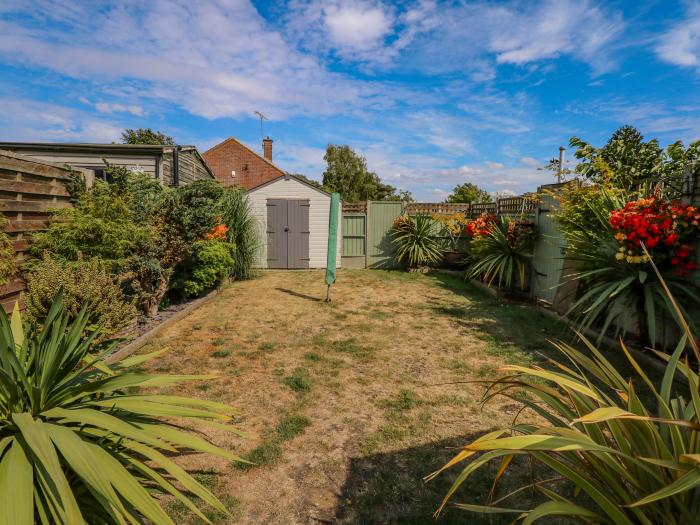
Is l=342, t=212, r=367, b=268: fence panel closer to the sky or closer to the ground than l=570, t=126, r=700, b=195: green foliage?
closer to the ground

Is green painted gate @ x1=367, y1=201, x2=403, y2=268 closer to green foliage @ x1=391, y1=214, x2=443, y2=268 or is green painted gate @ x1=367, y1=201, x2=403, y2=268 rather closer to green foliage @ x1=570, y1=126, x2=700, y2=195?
Answer: green foliage @ x1=391, y1=214, x2=443, y2=268

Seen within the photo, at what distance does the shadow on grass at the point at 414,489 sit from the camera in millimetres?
1926

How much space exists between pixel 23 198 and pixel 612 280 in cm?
666

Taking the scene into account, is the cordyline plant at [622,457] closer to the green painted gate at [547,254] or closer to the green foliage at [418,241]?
the green painted gate at [547,254]

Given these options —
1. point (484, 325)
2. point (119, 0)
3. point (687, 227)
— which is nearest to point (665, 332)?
point (687, 227)

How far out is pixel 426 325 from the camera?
17.6 ft

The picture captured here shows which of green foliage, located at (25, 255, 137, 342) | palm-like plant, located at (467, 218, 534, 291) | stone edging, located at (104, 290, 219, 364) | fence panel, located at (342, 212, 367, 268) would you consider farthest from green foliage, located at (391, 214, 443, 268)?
green foliage, located at (25, 255, 137, 342)

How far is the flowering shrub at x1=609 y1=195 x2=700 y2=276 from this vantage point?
3561 millimetres

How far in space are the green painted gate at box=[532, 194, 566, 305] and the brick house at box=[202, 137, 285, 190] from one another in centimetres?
1858

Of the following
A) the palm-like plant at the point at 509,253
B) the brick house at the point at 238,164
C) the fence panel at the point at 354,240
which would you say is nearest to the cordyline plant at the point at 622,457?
the palm-like plant at the point at 509,253

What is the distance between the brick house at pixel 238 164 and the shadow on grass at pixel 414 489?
21.7m

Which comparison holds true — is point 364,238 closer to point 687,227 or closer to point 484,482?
point 687,227

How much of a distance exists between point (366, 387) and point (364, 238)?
7926 mm

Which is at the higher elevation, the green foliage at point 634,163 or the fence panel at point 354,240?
the green foliage at point 634,163
